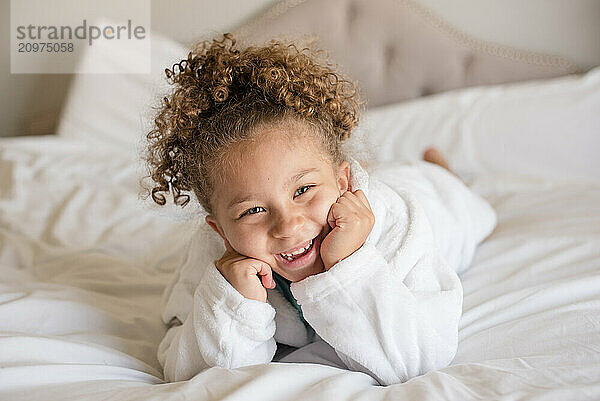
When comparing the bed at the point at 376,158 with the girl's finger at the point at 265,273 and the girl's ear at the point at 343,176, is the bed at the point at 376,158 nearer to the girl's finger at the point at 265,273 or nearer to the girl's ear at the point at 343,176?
the girl's finger at the point at 265,273

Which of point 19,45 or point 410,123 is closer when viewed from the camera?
point 410,123

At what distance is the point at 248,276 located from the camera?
0.97 metres

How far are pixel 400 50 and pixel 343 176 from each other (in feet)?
4.35

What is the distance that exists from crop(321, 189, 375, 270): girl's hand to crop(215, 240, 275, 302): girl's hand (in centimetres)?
9

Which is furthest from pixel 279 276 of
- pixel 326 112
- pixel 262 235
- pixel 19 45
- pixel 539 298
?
pixel 19 45

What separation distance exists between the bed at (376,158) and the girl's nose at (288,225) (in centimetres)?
18

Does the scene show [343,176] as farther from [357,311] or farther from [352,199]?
[357,311]

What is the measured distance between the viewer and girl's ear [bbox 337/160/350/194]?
106 centimetres

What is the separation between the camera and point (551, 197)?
1.58 meters

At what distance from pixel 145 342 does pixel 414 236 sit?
506 millimetres

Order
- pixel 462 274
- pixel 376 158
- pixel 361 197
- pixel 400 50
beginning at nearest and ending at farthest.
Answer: pixel 361 197 → pixel 462 274 → pixel 376 158 → pixel 400 50

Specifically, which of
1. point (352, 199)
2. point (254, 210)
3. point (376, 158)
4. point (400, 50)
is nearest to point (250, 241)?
point (254, 210)

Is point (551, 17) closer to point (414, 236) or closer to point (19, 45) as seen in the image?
point (414, 236)

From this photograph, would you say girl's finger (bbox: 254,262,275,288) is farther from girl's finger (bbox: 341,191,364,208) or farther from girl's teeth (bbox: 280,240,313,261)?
girl's finger (bbox: 341,191,364,208)
